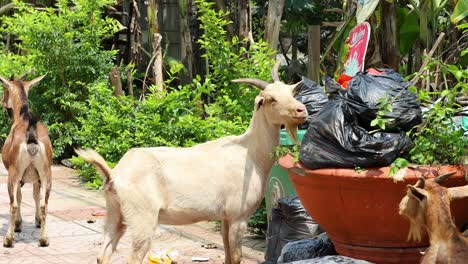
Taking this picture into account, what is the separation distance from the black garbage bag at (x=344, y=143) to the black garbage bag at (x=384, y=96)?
0.23ft

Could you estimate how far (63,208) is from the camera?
452 inches

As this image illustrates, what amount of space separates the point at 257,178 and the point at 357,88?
1.31 m

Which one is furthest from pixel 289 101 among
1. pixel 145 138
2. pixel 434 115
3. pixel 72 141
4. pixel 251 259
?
pixel 72 141

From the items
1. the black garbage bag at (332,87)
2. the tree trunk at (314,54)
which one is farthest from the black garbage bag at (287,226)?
the tree trunk at (314,54)

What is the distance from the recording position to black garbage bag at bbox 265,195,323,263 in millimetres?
7363

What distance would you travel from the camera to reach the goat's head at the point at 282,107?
6.59m

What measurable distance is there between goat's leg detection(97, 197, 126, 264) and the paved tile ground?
31.4 inches

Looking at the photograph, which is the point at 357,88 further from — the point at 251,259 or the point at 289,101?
the point at 251,259

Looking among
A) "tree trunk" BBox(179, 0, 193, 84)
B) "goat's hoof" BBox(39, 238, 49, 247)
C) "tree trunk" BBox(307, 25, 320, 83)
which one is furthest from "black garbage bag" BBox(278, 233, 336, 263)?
"tree trunk" BBox(179, 0, 193, 84)

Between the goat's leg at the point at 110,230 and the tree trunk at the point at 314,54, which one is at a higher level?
the tree trunk at the point at 314,54

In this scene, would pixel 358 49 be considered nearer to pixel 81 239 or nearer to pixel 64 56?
pixel 81 239

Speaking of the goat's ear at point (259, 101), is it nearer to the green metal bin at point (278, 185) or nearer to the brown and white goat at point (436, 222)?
the green metal bin at point (278, 185)

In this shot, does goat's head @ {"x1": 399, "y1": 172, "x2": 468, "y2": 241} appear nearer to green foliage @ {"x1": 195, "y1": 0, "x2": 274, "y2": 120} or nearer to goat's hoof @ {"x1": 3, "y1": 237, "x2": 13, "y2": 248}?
goat's hoof @ {"x1": 3, "y1": 237, "x2": 13, "y2": 248}

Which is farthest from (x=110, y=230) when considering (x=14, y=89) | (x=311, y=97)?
(x=14, y=89)
